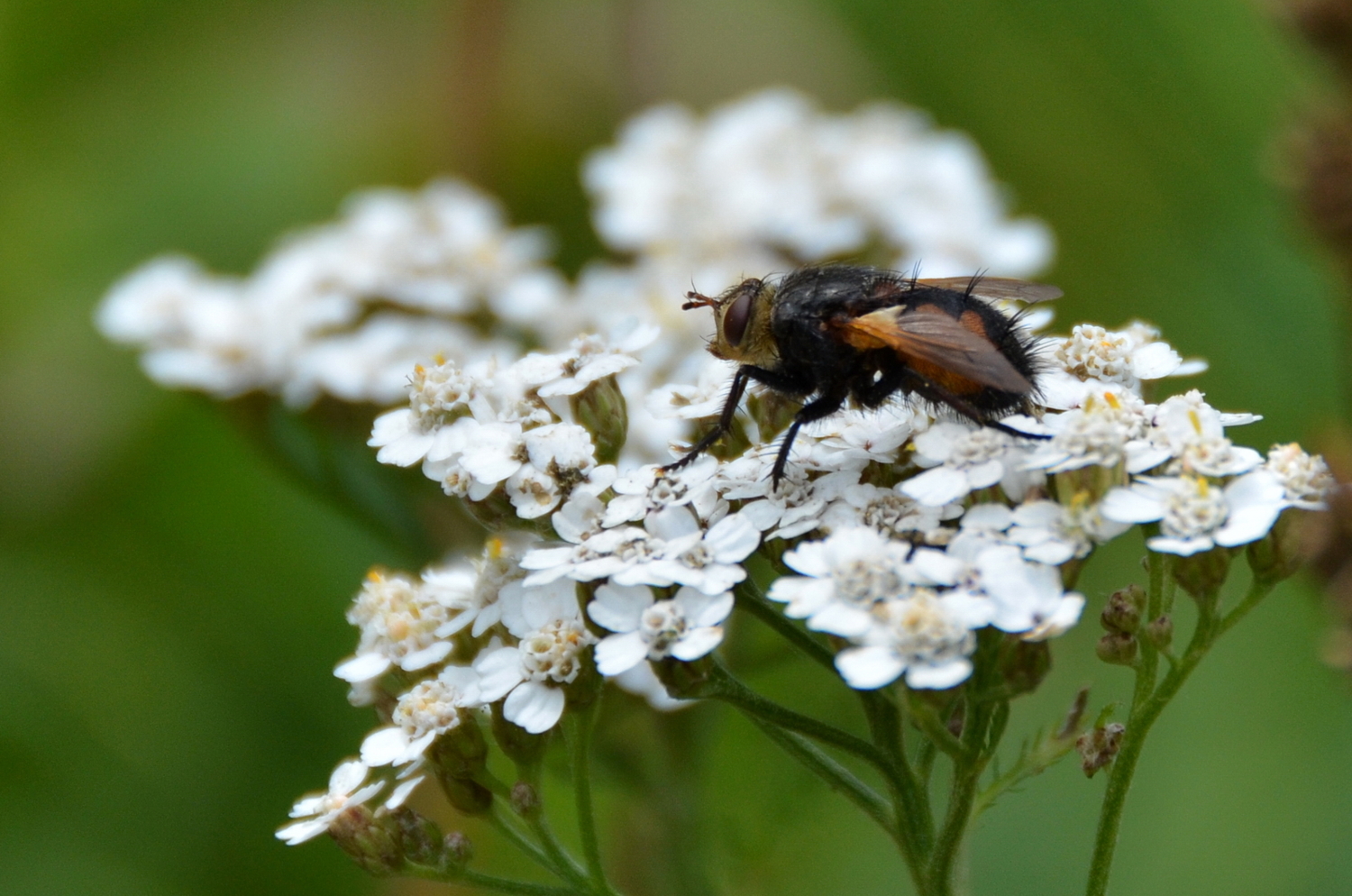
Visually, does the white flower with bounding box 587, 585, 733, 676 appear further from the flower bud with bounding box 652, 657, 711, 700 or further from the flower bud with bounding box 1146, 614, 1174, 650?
the flower bud with bounding box 1146, 614, 1174, 650

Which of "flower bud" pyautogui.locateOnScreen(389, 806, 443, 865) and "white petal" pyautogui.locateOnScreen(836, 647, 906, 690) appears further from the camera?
"flower bud" pyautogui.locateOnScreen(389, 806, 443, 865)

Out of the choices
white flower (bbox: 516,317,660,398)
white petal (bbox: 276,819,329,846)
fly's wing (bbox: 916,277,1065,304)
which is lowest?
white petal (bbox: 276,819,329,846)

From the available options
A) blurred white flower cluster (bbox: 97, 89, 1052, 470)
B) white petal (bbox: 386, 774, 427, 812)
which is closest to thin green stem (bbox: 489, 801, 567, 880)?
white petal (bbox: 386, 774, 427, 812)

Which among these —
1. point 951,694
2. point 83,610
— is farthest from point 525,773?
point 83,610

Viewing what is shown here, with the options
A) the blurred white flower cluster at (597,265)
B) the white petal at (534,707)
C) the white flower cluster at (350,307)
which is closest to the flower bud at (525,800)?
the white petal at (534,707)

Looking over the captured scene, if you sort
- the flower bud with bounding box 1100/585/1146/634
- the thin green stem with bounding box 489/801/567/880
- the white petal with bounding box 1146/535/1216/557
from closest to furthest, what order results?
the white petal with bounding box 1146/535/1216/557 < the flower bud with bounding box 1100/585/1146/634 < the thin green stem with bounding box 489/801/567/880

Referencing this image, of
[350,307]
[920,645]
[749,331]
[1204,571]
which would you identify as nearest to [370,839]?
[920,645]

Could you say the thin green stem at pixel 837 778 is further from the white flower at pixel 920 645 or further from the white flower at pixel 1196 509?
the white flower at pixel 1196 509

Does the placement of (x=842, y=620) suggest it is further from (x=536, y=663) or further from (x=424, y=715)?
(x=424, y=715)

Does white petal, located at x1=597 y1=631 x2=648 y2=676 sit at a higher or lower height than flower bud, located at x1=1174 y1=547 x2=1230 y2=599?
lower
